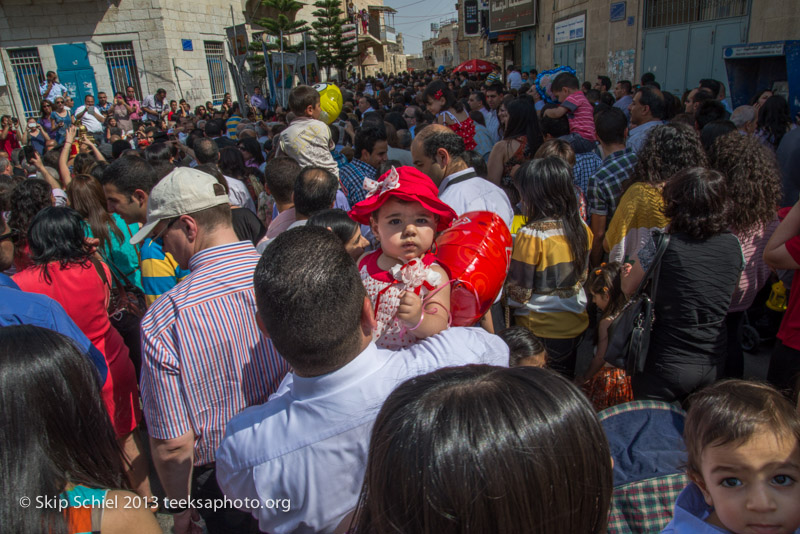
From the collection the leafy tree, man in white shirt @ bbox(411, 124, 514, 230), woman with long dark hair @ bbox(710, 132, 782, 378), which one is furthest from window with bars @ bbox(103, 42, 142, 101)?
woman with long dark hair @ bbox(710, 132, 782, 378)

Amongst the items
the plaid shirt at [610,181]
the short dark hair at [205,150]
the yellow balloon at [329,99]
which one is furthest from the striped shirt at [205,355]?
the yellow balloon at [329,99]

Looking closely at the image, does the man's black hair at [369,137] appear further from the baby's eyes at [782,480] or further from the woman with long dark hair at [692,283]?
the baby's eyes at [782,480]

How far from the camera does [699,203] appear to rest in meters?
2.31

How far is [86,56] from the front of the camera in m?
18.9

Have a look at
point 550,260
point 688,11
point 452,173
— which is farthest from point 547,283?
point 688,11

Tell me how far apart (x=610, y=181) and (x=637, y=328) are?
188cm

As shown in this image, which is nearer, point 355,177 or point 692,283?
point 692,283

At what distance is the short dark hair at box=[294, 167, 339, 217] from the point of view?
341 centimetres

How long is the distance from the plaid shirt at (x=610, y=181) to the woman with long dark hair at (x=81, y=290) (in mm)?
3570

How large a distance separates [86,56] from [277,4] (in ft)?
38.7

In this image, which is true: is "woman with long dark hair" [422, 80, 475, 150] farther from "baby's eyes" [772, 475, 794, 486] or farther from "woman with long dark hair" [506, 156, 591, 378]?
"baby's eyes" [772, 475, 794, 486]

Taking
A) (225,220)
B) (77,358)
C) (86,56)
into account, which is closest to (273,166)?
(225,220)

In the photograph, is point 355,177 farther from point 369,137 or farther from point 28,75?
point 28,75

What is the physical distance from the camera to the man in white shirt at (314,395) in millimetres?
1300
